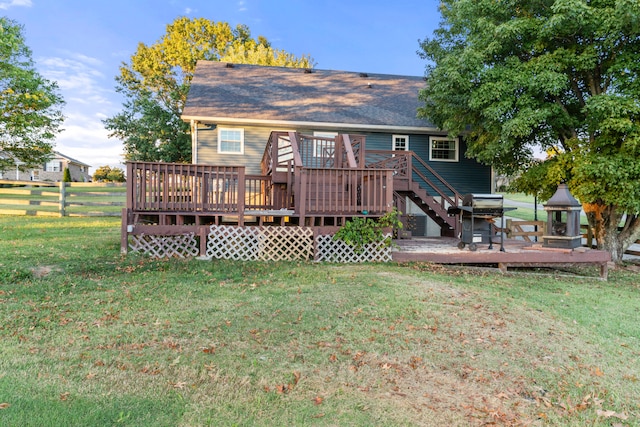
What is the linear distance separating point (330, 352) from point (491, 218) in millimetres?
6316

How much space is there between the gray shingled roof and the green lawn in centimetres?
841

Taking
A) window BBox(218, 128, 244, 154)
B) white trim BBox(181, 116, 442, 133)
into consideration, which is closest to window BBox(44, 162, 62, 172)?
white trim BBox(181, 116, 442, 133)

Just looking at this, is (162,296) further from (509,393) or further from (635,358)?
(635,358)

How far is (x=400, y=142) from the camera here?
14508mm

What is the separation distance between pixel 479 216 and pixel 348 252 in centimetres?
302

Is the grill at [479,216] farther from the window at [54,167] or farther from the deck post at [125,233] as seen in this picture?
the window at [54,167]

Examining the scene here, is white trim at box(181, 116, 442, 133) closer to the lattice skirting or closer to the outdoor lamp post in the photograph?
the outdoor lamp post

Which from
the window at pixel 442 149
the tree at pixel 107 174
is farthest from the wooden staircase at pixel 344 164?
the tree at pixel 107 174

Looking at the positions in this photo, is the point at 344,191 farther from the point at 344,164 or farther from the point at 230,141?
the point at 230,141

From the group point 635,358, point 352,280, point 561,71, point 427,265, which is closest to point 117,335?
point 352,280

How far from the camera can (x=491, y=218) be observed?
8.62 meters

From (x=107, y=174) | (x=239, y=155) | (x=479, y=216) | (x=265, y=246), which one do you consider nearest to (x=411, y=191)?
(x=479, y=216)

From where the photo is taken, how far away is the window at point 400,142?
14.4 metres

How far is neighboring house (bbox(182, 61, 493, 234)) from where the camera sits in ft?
44.5
